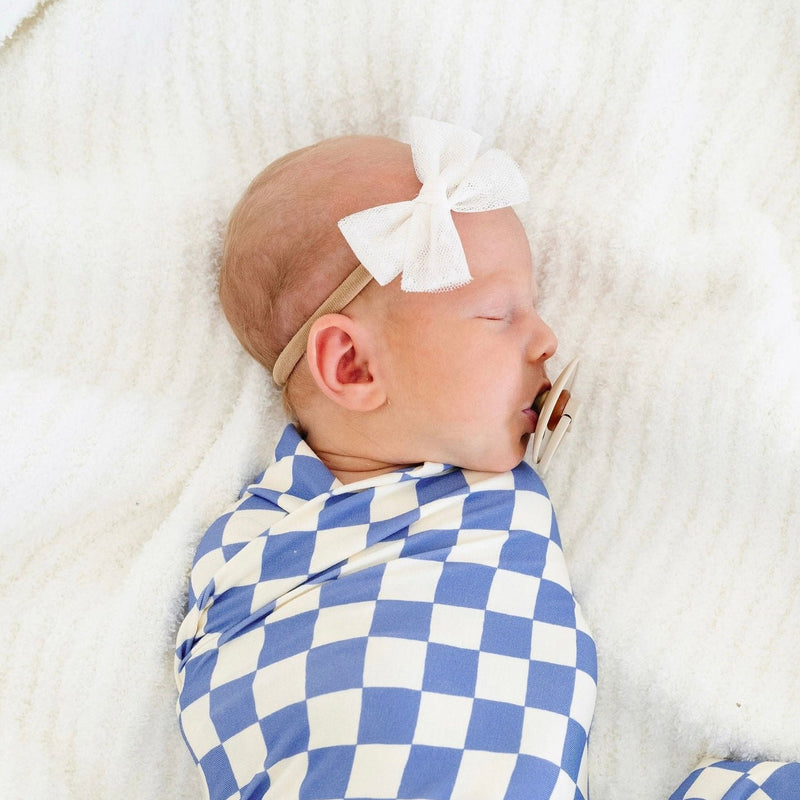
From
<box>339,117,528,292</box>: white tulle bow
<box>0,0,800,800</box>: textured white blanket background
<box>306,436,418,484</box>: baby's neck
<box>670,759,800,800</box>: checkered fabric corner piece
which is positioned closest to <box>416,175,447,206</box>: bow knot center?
<box>339,117,528,292</box>: white tulle bow

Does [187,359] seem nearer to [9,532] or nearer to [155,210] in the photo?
[155,210]

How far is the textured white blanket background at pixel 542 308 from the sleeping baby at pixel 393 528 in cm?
12

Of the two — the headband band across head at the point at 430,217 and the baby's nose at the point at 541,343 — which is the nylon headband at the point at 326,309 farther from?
the baby's nose at the point at 541,343

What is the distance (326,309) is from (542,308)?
13.6 inches

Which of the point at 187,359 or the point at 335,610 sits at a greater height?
the point at 187,359

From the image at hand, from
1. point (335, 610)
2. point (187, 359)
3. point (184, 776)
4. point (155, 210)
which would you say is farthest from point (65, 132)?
point (184, 776)

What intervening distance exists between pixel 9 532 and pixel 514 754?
0.78m

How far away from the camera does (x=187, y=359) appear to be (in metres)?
1.38

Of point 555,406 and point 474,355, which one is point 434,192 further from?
point 555,406

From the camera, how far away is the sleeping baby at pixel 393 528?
1.06m

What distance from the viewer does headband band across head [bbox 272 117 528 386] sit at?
1092 mm

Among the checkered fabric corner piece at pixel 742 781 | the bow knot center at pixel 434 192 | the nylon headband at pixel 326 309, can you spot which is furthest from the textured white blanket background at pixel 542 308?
the bow knot center at pixel 434 192

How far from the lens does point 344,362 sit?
1192mm

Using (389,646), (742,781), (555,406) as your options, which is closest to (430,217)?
(555,406)
